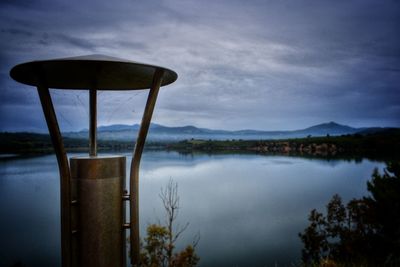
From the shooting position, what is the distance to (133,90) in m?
4.15

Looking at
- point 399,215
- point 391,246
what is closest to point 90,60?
point 399,215

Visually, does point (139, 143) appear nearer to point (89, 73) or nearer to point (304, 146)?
point (89, 73)

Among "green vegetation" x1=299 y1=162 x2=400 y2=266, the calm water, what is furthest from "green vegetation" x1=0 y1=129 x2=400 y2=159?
"green vegetation" x1=299 y1=162 x2=400 y2=266

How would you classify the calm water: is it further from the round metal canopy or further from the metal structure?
the round metal canopy

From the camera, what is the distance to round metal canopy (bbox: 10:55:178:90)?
2798 millimetres

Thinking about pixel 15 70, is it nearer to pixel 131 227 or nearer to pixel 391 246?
pixel 131 227

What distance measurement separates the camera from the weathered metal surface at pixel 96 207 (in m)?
2.87

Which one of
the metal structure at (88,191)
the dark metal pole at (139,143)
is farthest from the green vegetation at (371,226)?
the metal structure at (88,191)

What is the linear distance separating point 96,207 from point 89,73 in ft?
4.56

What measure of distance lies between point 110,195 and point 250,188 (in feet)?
156

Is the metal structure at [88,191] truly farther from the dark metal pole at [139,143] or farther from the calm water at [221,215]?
the calm water at [221,215]

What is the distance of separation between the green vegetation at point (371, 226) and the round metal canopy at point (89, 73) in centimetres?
530

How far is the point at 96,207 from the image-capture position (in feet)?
9.43

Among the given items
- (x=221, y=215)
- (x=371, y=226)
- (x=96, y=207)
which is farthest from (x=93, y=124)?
(x=221, y=215)
